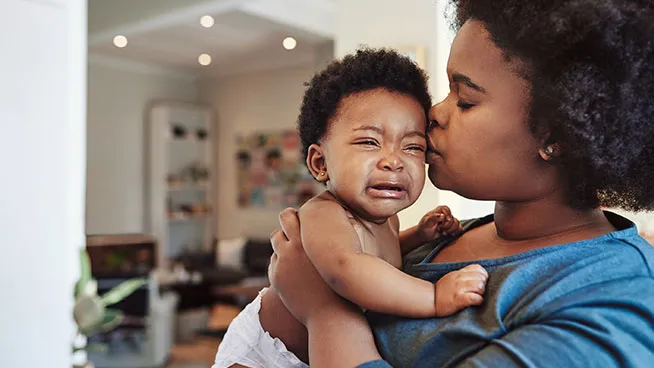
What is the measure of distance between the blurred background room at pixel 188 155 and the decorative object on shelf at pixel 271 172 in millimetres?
16

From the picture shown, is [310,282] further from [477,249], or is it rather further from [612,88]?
[612,88]

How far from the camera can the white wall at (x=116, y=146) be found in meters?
7.39

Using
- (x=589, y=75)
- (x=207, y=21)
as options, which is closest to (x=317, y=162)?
(x=589, y=75)

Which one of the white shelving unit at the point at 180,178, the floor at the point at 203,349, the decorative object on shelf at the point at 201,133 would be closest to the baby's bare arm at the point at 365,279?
the floor at the point at 203,349

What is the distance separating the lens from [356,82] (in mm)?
961

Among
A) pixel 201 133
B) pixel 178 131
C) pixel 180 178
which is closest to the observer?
pixel 178 131

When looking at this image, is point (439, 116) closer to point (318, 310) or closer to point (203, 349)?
point (318, 310)

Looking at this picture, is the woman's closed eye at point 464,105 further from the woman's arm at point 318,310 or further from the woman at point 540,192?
the woman's arm at point 318,310

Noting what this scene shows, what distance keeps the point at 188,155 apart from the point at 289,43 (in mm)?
2299

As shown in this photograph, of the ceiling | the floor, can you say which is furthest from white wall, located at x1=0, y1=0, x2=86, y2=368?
the floor

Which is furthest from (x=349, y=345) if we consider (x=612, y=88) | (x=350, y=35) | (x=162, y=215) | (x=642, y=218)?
(x=162, y=215)

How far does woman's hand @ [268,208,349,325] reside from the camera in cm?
83

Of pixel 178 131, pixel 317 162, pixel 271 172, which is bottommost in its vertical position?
pixel 317 162

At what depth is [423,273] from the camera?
865mm
